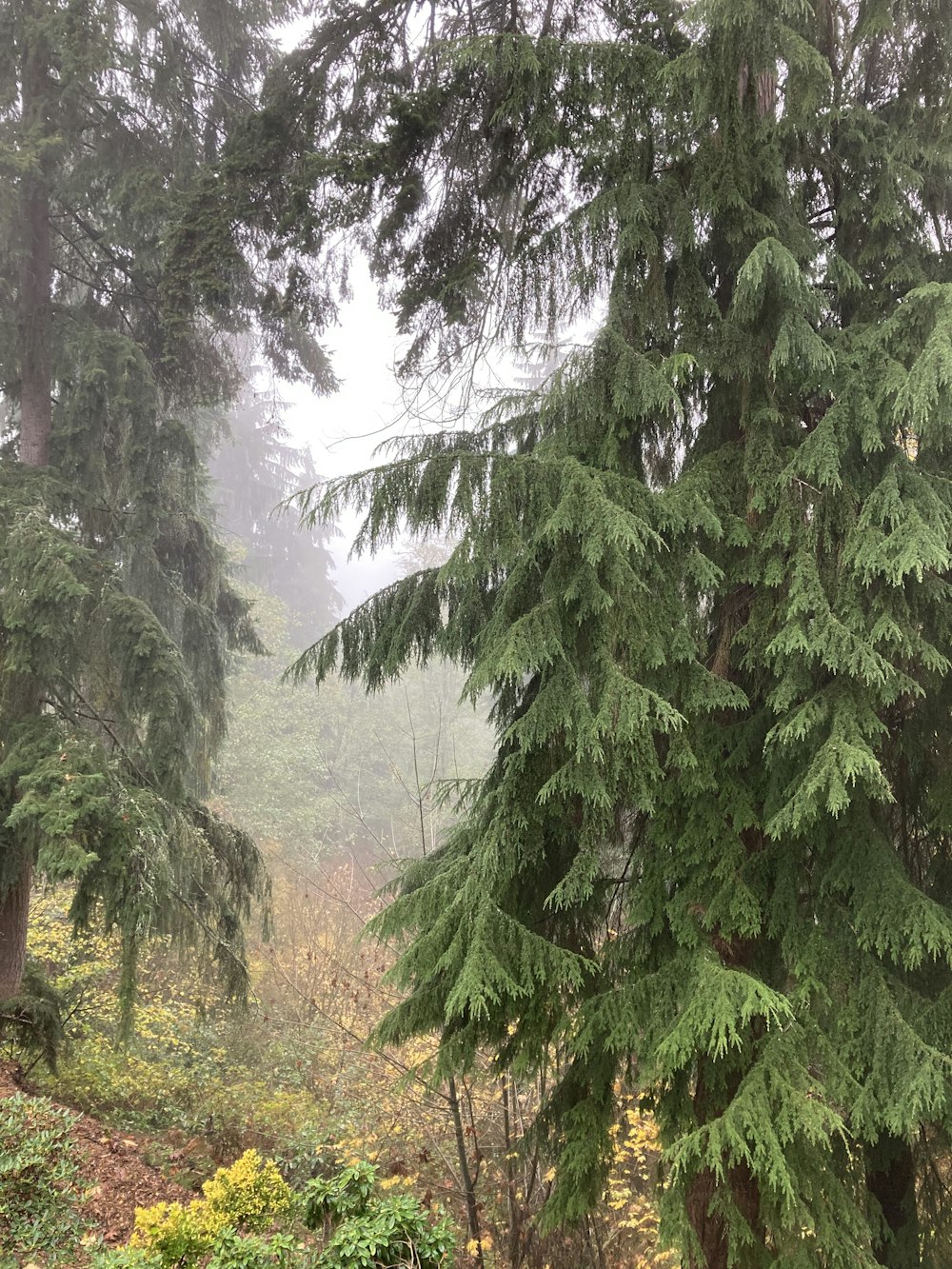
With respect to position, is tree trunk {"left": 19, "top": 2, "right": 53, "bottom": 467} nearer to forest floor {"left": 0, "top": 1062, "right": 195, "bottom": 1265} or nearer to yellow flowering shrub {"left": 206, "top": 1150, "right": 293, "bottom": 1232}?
forest floor {"left": 0, "top": 1062, "right": 195, "bottom": 1265}

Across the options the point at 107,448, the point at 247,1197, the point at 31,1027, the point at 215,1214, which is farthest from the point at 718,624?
the point at 107,448

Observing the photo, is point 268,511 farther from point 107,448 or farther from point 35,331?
point 35,331

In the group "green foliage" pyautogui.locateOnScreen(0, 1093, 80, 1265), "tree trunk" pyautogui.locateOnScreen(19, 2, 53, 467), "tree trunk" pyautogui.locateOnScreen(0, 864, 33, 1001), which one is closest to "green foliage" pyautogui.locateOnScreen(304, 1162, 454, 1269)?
"green foliage" pyautogui.locateOnScreen(0, 1093, 80, 1265)

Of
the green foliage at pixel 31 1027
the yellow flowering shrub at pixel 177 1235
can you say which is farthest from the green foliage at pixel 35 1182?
the yellow flowering shrub at pixel 177 1235

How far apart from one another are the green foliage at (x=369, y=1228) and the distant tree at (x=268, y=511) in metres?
26.4

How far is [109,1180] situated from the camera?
5.86 meters

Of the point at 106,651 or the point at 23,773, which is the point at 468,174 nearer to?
the point at 106,651

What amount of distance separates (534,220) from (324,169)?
139cm

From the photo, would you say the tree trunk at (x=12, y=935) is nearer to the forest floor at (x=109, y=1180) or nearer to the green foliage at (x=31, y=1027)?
the green foliage at (x=31, y=1027)

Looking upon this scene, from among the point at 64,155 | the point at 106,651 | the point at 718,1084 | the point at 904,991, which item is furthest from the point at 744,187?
the point at 64,155

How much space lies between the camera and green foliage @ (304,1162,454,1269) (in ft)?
10.8

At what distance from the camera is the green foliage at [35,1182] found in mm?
4930

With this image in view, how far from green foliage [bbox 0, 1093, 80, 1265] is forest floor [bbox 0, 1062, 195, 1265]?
0.14m

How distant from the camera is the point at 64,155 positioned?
24.7 ft
